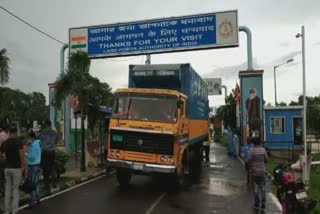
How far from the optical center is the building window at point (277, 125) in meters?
32.9

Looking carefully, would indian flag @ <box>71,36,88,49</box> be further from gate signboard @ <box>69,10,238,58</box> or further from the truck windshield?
the truck windshield

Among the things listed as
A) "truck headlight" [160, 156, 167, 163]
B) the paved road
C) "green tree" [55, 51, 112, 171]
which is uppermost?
"green tree" [55, 51, 112, 171]

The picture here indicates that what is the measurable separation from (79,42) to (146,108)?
14363 millimetres

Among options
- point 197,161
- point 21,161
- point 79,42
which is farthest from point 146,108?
point 79,42

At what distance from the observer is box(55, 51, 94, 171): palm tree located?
16438mm

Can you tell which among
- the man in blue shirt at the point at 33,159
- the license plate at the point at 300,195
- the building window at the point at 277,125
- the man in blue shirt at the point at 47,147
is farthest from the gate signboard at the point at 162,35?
the license plate at the point at 300,195

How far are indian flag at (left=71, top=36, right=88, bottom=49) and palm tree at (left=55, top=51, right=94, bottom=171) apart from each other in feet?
26.0

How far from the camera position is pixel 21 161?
824cm

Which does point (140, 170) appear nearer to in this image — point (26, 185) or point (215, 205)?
point (215, 205)

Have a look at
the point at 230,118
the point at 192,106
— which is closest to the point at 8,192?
the point at 192,106

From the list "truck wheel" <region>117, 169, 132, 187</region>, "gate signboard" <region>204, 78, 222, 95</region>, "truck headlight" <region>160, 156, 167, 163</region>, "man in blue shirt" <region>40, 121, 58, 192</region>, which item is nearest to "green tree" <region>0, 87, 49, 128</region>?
"gate signboard" <region>204, 78, 222, 95</region>

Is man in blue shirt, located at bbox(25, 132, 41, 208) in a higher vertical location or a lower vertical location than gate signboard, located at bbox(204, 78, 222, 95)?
lower

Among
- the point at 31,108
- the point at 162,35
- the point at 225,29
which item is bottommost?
the point at 31,108

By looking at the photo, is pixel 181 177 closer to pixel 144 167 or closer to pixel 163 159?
pixel 163 159
